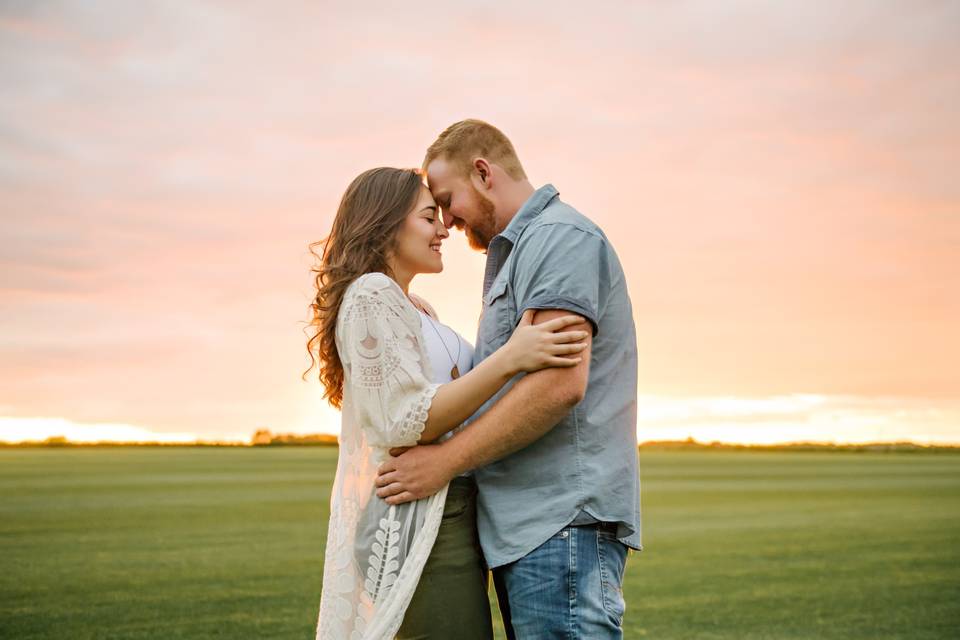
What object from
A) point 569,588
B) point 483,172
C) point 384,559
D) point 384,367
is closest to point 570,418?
point 569,588

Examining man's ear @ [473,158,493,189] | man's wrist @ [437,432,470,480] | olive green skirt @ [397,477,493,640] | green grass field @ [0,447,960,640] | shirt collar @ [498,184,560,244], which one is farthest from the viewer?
green grass field @ [0,447,960,640]

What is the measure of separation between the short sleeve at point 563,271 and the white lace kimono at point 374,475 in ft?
1.29

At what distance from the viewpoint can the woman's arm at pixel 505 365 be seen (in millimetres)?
2639

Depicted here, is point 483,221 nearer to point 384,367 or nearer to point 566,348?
point 384,367

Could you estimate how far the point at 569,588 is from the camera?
2662 millimetres

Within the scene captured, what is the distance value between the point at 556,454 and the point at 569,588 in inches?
14.6

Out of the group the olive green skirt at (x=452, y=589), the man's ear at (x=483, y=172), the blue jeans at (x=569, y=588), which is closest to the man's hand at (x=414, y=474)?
the olive green skirt at (x=452, y=589)

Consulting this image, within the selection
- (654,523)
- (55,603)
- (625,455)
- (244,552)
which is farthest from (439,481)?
(654,523)

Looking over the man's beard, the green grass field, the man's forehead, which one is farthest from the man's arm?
the green grass field

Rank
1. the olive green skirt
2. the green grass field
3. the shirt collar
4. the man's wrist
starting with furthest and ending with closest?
1. the green grass field
2. the shirt collar
3. the olive green skirt
4. the man's wrist

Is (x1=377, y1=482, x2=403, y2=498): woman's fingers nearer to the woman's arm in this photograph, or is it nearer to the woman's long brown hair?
the woman's arm

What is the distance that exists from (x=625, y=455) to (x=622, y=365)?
10.8 inches

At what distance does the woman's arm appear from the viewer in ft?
8.66

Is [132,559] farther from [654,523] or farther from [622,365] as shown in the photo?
[622,365]
